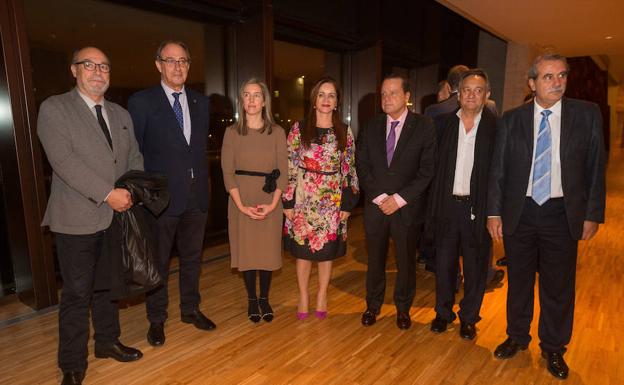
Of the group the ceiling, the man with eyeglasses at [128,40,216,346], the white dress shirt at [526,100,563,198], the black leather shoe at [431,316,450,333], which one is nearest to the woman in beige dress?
the man with eyeglasses at [128,40,216,346]

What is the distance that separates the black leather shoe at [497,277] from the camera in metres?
3.93

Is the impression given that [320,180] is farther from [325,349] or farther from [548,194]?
[548,194]

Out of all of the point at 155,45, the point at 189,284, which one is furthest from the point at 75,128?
the point at 155,45

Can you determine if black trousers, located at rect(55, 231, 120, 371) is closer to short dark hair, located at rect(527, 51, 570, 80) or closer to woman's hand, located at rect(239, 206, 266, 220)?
woman's hand, located at rect(239, 206, 266, 220)

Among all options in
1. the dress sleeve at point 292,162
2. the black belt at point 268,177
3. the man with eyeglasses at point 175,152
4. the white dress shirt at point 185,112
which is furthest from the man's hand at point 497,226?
the white dress shirt at point 185,112

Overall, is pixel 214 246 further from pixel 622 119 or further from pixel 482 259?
pixel 622 119

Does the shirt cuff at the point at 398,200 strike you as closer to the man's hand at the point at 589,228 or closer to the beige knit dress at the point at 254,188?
the beige knit dress at the point at 254,188

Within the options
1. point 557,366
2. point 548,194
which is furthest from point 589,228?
point 557,366

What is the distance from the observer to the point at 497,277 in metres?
4.03

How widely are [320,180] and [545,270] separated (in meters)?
1.47

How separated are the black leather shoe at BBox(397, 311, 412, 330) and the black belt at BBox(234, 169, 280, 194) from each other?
1.29 metres

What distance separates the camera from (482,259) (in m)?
2.78

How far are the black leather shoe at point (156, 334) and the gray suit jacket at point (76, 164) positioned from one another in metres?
0.90

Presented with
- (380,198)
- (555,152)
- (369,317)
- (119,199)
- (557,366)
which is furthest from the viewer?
(369,317)
